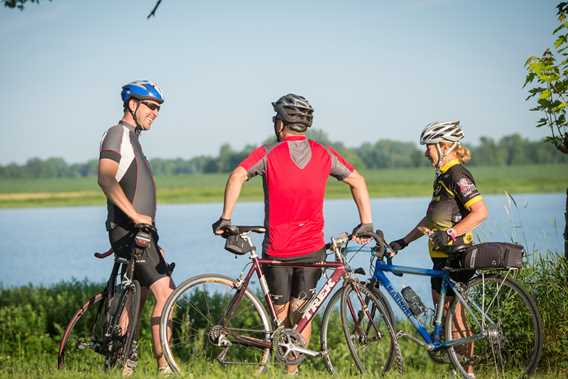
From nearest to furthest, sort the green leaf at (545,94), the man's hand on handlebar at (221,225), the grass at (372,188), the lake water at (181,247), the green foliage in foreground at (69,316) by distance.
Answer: the man's hand on handlebar at (221,225) → the green foliage in foreground at (69,316) → the green leaf at (545,94) → the lake water at (181,247) → the grass at (372,188)

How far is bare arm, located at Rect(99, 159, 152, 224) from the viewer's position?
6352mm

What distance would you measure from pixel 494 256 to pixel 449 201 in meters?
0.67

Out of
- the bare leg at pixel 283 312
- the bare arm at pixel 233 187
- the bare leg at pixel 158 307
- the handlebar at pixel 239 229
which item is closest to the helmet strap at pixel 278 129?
the bare arm at pixel 233 187

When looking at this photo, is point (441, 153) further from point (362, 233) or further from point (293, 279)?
point (293, 279)

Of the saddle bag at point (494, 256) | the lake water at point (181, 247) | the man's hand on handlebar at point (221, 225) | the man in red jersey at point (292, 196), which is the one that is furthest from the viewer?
the lake water at point (181, 247)

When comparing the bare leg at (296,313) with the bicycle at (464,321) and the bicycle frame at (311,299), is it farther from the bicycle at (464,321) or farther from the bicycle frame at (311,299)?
the bicycle at (464,321)

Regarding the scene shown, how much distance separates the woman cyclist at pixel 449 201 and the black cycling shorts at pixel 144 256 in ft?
6.98

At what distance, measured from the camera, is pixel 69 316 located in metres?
13.2

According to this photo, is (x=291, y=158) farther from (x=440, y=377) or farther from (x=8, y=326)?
(x=8, y=326)

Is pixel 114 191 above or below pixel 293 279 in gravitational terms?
above

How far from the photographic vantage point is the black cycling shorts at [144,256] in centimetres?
656

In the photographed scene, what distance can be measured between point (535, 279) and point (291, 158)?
3.15 metres

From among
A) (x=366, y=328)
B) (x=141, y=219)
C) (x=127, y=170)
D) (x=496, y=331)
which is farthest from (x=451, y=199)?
(x=127, y=170)

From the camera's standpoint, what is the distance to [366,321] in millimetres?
6824
